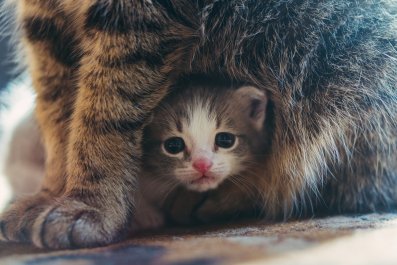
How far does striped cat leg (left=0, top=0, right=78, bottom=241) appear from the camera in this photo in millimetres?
1251

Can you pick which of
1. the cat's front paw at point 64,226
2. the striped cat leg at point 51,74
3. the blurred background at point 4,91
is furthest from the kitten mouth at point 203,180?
the blurred background at point 4,91

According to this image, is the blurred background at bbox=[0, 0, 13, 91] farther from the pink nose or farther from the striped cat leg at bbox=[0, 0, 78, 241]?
the pink nose

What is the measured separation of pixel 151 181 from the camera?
50.1 inches

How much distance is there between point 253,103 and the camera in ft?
4.04

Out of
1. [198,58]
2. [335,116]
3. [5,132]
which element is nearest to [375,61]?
[335,116]

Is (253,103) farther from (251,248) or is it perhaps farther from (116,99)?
(251,248)

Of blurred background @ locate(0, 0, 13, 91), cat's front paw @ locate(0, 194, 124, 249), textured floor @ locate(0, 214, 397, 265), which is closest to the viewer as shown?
textured floor @ locate(0, 214, 397, 265)

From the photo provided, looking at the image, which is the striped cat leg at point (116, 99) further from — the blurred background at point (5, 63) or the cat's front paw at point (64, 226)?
the blurred background at point (5, 63)

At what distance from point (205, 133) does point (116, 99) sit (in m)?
0.26

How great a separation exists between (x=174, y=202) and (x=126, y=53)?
1.33 feet

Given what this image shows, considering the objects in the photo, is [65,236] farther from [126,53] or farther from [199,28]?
[199,28]

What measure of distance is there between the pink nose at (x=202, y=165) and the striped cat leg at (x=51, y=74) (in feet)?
1.08

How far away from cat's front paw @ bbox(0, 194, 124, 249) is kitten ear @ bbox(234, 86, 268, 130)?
0.42 metres

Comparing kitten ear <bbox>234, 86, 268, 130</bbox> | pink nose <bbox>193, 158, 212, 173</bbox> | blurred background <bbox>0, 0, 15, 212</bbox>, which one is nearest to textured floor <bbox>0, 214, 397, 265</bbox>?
pink nose <bbox>193, 158, 212, 173</bbox>
